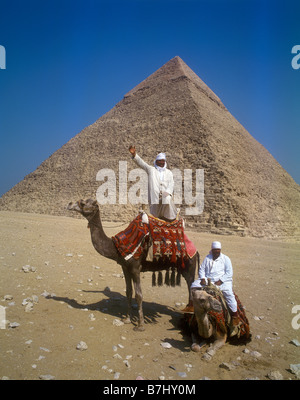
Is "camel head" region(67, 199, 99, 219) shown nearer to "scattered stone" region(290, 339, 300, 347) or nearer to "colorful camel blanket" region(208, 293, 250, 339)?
"colorful camel blanket" region(208, 293, 250, 339)

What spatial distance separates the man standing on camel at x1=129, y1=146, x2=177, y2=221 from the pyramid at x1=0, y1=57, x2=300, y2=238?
1895 centimetres

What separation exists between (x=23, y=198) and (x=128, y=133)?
19.1 meters

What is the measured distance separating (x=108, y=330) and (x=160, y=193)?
1873mm

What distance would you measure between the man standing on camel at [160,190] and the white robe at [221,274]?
3.01 ft

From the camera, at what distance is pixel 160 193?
14.3ft

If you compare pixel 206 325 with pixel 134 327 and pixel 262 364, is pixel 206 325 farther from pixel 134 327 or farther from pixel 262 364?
pixel 134 327

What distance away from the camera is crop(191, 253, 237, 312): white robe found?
365 centimetres

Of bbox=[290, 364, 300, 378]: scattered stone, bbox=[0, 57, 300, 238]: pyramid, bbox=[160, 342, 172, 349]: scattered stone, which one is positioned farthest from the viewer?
bbox=[0, 57, 300, 238]: pyramid

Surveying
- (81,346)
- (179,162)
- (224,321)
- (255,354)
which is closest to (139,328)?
(81,346)
